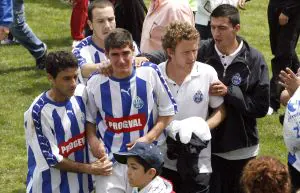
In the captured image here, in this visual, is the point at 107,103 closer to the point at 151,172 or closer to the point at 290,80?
the point at 151,172

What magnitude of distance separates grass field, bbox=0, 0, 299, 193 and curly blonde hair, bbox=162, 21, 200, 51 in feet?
8.55

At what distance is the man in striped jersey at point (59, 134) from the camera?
18.0ft

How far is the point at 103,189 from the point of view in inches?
221

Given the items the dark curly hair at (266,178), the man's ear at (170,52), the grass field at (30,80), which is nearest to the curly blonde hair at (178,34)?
the man's ear at (170,52)

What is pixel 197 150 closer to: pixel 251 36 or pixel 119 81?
pixel 119 81

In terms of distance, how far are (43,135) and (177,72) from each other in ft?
3.89

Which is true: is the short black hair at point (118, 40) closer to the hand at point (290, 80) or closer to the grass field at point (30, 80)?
the hand at point (290, 80)

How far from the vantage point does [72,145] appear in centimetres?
567

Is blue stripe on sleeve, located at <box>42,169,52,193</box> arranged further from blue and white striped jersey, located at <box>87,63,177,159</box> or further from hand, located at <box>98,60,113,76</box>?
hand, located at <box>98,60,113,76</box>

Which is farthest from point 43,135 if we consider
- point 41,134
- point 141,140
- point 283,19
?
point 283,19

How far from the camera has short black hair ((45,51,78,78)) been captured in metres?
5.47

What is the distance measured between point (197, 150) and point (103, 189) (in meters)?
0.79

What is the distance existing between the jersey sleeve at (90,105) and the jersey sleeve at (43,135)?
0.33m

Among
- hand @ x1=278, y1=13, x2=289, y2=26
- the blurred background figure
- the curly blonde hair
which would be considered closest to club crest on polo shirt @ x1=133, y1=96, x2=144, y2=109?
the curly blonde hair
